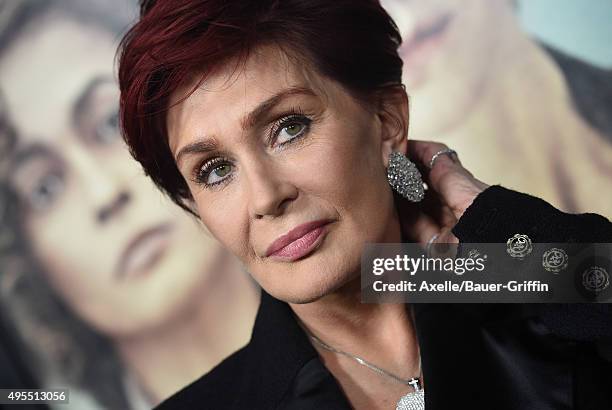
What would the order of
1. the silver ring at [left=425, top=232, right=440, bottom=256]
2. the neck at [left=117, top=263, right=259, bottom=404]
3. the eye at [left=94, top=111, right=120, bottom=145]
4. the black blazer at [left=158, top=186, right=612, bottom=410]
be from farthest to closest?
the neck at [left=117, top=263, right=259, bottom=404], the eye at [left=94, top=111, right=120, bottom=145], the silver ring at [left=425, top=232, right=440, bottom=256], the black blazer at [left=158, top=186, right=612, bottom=410]

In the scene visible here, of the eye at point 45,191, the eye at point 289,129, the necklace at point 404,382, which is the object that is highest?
the eye at point 289,129

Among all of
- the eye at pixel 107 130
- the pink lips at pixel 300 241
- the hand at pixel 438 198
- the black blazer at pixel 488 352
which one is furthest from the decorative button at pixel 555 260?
the eye at pixel 107 130

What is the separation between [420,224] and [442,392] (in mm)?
413

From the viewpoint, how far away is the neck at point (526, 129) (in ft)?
8.77

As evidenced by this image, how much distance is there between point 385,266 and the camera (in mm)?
1688

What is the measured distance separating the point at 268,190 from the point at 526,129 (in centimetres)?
145

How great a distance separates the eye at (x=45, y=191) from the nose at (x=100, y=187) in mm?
71

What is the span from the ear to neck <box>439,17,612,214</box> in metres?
0.95

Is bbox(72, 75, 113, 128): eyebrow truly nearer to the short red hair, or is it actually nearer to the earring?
the short red hair

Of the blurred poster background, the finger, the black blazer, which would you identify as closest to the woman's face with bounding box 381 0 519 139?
the blurred poster background

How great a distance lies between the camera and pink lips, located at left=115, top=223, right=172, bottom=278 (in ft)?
8.70

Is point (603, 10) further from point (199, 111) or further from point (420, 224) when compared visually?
point (199, 111)

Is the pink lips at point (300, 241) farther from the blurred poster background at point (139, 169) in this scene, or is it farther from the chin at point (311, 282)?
the blurred poster background at point (139, 169)

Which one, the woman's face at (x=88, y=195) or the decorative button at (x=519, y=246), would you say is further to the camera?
the woman's face at (x=88, y=195)
